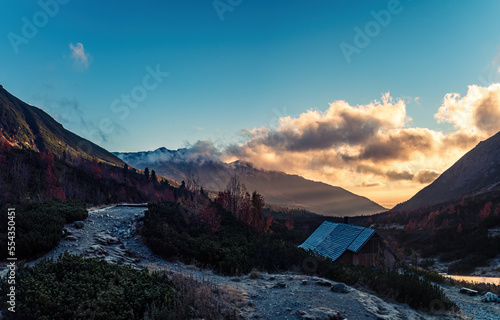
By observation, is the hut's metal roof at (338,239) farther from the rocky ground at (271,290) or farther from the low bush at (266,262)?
the low bush at (266,262)

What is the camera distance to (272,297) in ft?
33.3

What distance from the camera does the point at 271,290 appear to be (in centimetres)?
1112

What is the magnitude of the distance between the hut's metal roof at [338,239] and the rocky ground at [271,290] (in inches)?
460

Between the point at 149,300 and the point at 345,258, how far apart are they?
2909 centimetres

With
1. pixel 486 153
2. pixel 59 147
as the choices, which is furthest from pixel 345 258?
pixel 486 153

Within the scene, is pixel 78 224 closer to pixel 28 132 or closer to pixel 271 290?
pixel 271 290

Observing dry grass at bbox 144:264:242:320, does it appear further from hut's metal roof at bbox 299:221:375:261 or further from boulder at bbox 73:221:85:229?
hut's metal roof at bbox 299:221:375:261

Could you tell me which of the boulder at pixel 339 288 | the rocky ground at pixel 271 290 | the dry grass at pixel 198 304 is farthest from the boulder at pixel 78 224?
the boulder at pixel 339 288

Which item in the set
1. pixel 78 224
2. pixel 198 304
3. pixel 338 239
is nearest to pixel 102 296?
pixel 198 304

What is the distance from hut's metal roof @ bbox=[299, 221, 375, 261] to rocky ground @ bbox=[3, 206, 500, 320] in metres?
11.7

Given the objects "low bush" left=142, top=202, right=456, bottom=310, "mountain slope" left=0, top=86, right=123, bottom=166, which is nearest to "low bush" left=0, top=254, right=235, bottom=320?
"low bush" left=142, top=202, right=456, bottom=310

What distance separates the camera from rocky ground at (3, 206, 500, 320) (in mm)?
8953

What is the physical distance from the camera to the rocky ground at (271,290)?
8953 mm

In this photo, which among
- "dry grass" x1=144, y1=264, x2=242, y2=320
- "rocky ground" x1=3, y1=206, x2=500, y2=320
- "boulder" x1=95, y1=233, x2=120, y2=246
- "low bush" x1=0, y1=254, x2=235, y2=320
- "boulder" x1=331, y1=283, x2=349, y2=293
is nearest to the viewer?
"low bush" x1=0, y1=254, x2=235, y2=320
